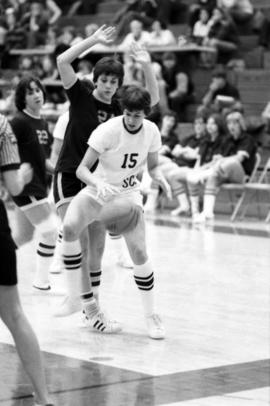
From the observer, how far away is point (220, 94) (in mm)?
18453

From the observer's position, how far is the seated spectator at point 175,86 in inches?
779

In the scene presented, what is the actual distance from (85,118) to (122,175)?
0.65 meters

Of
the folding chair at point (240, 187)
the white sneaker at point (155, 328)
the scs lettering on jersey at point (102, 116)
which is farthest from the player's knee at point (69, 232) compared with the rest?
the folding chair at point (240, 187)

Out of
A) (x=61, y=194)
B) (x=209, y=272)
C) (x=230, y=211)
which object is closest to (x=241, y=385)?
(x=61, y=194)

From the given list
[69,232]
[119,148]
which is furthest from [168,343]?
[119,148]

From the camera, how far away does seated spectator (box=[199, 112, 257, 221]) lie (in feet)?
51.8

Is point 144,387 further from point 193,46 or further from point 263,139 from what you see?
point 193,46

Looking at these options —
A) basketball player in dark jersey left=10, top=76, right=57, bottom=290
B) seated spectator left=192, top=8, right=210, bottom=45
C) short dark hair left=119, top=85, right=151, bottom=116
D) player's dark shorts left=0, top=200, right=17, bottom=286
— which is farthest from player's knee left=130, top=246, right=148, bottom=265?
seated spectator left=192, top=8, right=210, bottom=45

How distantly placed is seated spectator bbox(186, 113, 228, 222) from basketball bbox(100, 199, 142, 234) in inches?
331

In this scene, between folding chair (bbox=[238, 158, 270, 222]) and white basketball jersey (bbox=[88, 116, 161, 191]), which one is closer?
white basketball jersey (bbox=[88, 116, 161, 191])

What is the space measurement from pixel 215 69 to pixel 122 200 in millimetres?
12860

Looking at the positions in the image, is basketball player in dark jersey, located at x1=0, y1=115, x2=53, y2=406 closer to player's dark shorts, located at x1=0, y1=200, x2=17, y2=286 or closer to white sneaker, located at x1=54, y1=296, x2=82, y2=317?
player's dark shorts, located at x1=0, y1=200, x2=17, y2=286

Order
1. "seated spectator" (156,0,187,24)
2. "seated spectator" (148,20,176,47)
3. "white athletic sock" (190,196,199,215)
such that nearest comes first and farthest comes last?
"white athletic sock" (190,196,199,215)
"seated spectator" (148,20,176,47)
"seated spectator" (156,0,187,24)

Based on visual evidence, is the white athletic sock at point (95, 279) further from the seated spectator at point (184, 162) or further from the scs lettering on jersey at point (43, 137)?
the seated spectator at point (184, 162)
